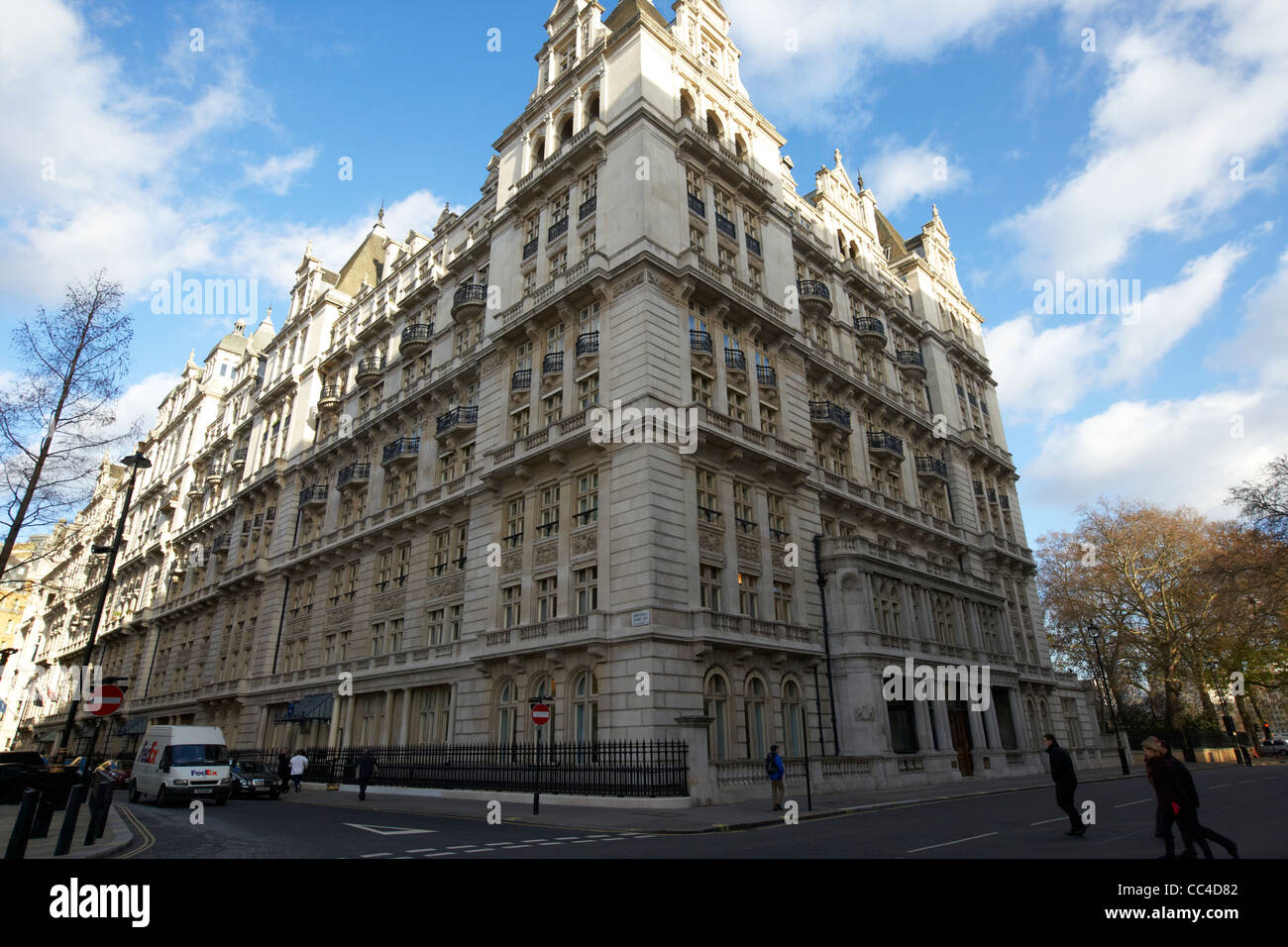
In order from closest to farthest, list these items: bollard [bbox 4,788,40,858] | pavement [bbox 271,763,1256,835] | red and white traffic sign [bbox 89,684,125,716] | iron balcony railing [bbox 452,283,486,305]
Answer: bollard [bbox 4,788,40,858] → red and white traffic sign [bbox 89,684,125,716] → pavement [bbox 271,763,1256,835] → iron balcony railing [bbox 452,283,486,305]

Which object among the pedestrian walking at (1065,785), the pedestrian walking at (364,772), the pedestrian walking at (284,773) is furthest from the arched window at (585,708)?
the pedestrian walking at (284,773)

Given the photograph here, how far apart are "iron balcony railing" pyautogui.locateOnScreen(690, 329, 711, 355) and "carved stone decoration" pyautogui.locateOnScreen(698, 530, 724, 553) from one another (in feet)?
24.9

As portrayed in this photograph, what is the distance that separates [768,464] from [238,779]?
78.7ft

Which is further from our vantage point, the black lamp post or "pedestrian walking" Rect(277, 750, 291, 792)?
the black lamp post

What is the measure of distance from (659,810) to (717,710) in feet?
20.5

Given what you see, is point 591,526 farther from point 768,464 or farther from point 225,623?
point 225,623

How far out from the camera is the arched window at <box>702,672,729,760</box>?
23.3 metres

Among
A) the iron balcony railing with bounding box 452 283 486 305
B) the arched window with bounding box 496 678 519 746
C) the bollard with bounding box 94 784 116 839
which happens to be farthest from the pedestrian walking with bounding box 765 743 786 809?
the iron balcony railing with bounding box 452 283 486 305

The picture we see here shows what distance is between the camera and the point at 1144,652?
55.3 metres

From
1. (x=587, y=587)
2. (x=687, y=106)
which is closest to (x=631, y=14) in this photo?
(x=687, y=106)

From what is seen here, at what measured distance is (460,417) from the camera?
3406 cm

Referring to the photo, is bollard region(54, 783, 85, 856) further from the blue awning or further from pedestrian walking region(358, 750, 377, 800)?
the blue awning

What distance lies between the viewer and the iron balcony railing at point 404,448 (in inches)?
1480

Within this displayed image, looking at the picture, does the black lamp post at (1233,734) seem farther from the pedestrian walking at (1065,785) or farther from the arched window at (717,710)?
the pedestrian walking at (1065,785)
